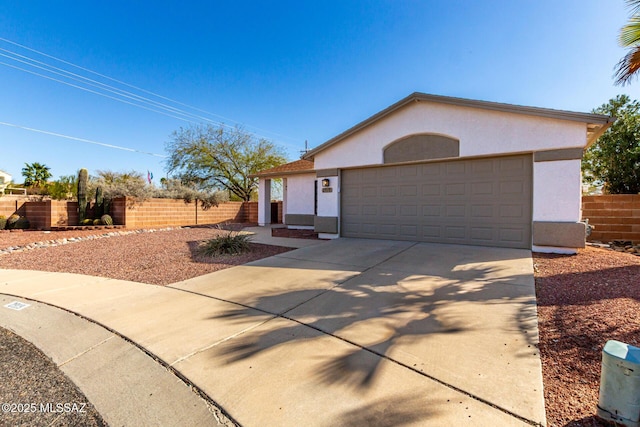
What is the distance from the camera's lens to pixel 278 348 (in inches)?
115

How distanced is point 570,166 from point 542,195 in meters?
0.87

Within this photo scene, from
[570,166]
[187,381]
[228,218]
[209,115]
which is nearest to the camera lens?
[187,381]

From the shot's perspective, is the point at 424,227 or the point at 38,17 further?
the point at 38,17

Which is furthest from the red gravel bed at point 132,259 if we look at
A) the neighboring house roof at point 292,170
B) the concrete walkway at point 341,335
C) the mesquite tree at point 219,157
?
the mesquite tree at point 219,157

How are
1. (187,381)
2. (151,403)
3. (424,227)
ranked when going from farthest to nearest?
(424,227) < (187,381) < (151,403)

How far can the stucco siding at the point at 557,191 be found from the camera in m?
6.97

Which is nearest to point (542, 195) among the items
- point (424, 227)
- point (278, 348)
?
point (424, 227)

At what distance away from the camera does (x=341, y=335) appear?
318cm

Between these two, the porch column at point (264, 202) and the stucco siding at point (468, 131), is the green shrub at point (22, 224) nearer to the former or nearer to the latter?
the porch column at point (264, 202)

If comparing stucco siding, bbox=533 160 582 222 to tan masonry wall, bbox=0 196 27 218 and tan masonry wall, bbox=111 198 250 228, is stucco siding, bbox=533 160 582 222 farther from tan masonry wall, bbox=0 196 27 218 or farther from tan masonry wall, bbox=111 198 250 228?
tan masonry wall, bbox=0 196 27 218

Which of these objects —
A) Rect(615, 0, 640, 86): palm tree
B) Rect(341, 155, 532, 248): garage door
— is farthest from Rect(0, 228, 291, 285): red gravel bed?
Rect(615, 0, 640, 86): palm tree

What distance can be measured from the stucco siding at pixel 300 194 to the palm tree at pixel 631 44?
10.6 metres

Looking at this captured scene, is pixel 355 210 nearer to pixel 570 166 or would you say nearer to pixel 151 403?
pixel 570 166

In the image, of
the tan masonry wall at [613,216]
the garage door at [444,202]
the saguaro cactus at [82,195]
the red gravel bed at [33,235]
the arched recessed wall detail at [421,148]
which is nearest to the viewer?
the garage door at [444,202]
